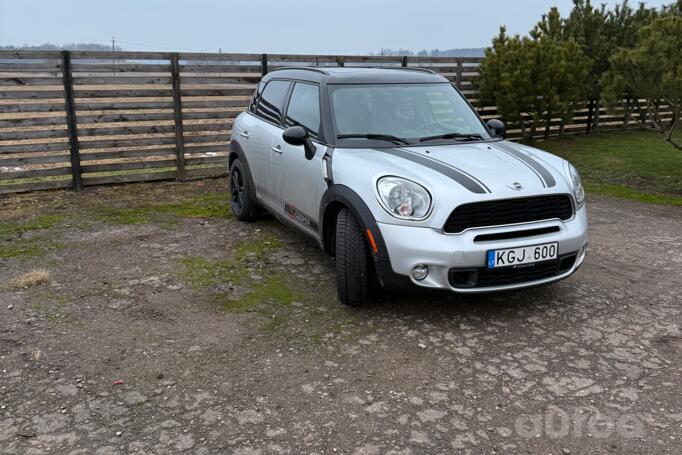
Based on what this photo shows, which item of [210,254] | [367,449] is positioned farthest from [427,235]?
[210,254]

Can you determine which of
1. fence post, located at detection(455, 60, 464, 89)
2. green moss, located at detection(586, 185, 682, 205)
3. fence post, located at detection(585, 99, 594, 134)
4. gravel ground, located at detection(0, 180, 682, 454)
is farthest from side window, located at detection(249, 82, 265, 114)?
fence post, located at detection(585, 99, 594, 134)

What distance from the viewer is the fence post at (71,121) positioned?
26.3 feet

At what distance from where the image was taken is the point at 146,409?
309 cm

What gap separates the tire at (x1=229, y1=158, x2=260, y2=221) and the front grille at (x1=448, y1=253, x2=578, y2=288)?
289cm

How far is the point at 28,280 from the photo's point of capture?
4840mm

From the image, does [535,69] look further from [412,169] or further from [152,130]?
[412,169]

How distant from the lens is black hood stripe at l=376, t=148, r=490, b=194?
151 inches

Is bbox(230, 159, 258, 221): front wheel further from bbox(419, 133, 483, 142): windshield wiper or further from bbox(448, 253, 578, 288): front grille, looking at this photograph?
bbox(448, 253, 578, 288): front grille

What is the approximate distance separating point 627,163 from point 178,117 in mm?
7617

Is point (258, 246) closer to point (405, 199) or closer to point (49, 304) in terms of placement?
point (49, 304)

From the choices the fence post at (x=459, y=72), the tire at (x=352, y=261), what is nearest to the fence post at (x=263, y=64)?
the fence post at (x=459, y=72)

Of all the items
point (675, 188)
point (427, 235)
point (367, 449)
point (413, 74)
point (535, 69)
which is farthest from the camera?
point (535, 69)

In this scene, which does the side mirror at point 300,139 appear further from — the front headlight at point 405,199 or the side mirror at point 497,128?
the side mirror at point 497,128

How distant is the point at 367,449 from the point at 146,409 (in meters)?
1.15
